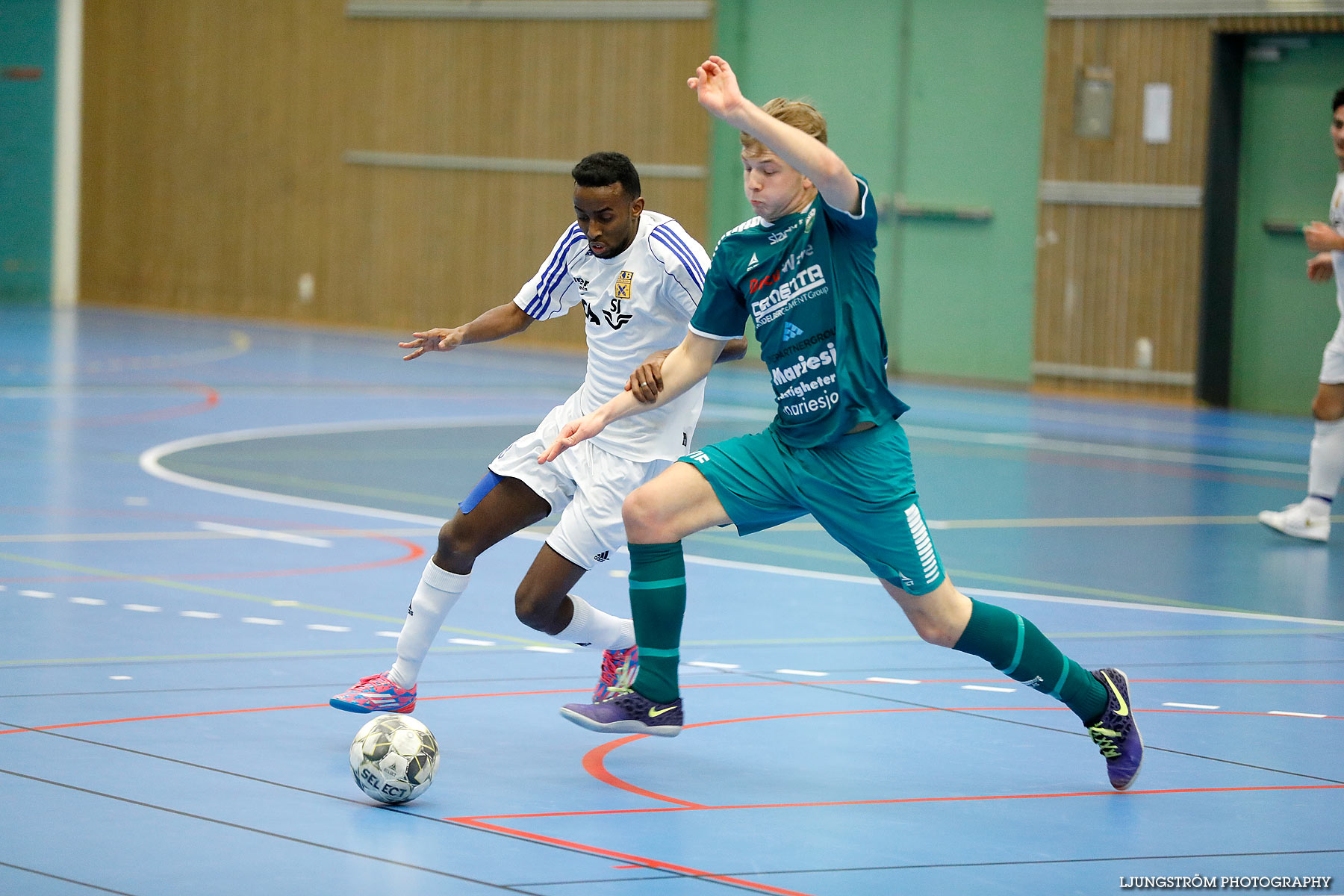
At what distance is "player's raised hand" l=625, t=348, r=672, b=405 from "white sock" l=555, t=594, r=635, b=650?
0.95m

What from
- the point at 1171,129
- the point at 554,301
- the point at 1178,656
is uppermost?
the point at 1171,129

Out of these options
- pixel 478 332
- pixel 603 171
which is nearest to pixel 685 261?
pixel 603 171

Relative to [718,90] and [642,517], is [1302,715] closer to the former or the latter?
[642,517]

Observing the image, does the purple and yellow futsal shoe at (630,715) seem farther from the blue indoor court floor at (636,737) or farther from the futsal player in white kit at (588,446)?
the futsal player in white kit at (588,446)

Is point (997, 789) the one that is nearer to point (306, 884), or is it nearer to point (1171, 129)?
point (306, 884)

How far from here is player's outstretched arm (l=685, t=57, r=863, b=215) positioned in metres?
4.54

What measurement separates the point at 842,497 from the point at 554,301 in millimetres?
1693

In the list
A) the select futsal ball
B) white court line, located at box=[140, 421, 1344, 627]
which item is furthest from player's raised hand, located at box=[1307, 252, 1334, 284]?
the select futsal ball

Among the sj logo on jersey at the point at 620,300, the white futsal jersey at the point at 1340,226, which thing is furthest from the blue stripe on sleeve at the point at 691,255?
the white futsal jersey at the point at 1340,226

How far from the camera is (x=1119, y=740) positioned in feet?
17.1

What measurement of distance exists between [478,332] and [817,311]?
1577 millimetres

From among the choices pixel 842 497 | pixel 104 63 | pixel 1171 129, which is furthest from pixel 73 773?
pixel 104 63

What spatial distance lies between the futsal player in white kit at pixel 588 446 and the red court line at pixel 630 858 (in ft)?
3.04

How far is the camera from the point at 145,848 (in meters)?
4.34
